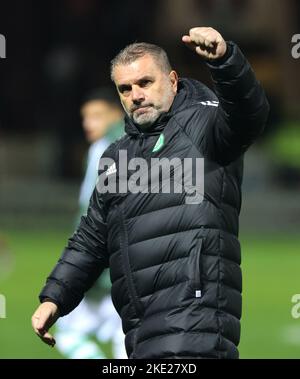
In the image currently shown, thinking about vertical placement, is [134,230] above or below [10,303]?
above

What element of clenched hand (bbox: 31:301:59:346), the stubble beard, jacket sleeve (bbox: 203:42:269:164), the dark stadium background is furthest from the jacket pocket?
the dark stadium background

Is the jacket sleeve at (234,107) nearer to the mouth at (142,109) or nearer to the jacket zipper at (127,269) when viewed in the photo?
the mouth at (142,109)

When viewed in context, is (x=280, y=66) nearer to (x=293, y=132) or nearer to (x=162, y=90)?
(x=293, y=132)

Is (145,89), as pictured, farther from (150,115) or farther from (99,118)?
(99,118)

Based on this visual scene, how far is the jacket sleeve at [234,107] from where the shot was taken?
5.61 metres

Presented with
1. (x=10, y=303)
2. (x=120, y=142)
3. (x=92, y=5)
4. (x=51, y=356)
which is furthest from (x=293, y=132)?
(x=120, y=142)

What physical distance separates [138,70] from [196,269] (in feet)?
3.23

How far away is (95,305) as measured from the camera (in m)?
9.41

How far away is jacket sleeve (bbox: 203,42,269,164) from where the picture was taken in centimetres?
561

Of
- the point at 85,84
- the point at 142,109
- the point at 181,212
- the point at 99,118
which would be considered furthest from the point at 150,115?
the point at 85,84

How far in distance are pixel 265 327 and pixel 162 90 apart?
6170mm

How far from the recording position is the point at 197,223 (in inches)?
231

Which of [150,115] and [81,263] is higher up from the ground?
[150,115]

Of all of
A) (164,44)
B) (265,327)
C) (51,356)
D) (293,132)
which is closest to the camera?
(51,356)
